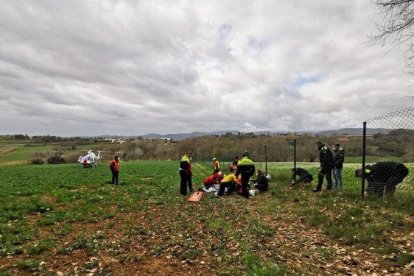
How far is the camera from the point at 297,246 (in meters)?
8.68

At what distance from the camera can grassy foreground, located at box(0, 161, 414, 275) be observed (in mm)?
7477

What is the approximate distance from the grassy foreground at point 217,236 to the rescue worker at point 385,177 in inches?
19.5

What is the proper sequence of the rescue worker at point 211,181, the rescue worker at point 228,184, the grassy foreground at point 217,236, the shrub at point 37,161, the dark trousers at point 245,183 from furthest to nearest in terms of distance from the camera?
the shrub at point 37,161, the rescue worker at point 211,181, the rescue worker at point 228,184, the dark trousers at point 245,183, the grassy foreground at point 217,236

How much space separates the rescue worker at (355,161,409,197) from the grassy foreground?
1.62ft

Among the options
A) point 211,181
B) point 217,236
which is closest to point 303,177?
point 211,181

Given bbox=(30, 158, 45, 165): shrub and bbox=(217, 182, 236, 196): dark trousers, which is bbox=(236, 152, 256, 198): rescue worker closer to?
bbox=(217, 182, 236, 196): dark trousers

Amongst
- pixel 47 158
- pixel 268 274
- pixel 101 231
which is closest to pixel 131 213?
pixel 101 231

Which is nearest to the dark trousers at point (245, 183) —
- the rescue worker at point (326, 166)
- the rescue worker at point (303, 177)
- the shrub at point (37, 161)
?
the rescue worker at point (303, 177)

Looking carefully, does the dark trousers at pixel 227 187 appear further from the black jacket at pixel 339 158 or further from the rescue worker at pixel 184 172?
the black jacket at pixel 339 158

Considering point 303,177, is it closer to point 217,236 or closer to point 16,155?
point 217,236

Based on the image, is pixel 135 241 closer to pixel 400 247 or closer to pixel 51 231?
pixel 51 231

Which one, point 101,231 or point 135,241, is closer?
point 135,241

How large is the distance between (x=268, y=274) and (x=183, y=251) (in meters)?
2.71

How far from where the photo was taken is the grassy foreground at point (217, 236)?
24.5ft
